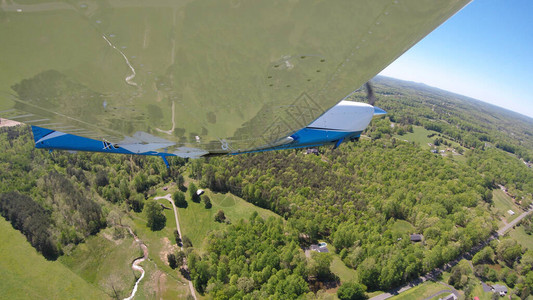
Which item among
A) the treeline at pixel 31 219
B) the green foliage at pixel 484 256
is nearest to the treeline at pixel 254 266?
the treeline at pixel 31 219

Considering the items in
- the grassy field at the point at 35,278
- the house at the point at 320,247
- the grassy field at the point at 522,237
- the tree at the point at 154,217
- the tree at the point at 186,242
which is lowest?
the grassy field at the point at 35,278

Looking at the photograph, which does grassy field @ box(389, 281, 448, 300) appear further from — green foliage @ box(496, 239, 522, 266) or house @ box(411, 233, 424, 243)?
green foliage @ box(496, 239, 522, 266)

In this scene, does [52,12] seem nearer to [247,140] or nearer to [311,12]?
[311,12]

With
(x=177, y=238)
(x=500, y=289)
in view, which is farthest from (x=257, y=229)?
(x=500, y=289)

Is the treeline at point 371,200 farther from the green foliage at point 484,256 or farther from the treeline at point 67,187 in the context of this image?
the treeline at point 67,187

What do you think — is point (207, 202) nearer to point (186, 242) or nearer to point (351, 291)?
point (186, 242)

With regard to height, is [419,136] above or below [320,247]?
above

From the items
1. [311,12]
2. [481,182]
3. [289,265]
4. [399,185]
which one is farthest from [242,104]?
[481,182]
